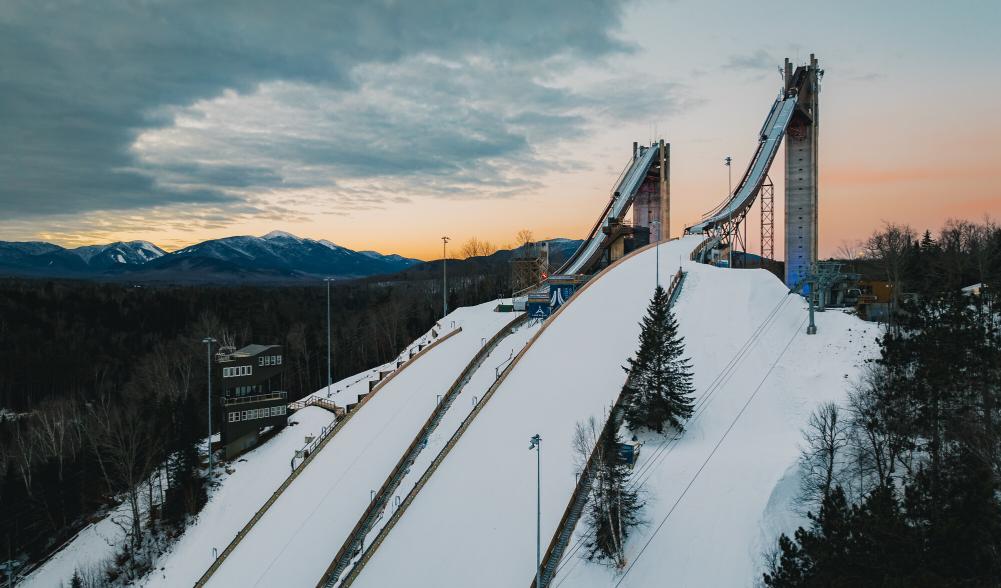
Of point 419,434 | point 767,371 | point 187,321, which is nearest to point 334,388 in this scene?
point 419,434

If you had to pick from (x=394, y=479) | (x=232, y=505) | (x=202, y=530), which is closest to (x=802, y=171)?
(x=394, y=479)

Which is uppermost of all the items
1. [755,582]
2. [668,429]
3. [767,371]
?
[767,371]

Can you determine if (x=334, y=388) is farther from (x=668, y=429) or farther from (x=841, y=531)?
(x=841, y=531)

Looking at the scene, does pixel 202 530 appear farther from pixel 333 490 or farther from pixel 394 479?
pixel 394 479

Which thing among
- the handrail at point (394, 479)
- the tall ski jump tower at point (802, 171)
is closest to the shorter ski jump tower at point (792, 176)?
the tall ski jump tower at point (802, 171)

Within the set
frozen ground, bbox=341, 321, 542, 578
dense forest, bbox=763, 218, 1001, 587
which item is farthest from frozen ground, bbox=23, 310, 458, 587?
dense forest, bbox=763, 218, 1001, 587

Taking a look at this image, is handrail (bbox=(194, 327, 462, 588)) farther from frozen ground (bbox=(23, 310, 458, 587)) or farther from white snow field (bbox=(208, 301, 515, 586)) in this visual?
frozen ground (bbox=(23, 310, 458, 587))
